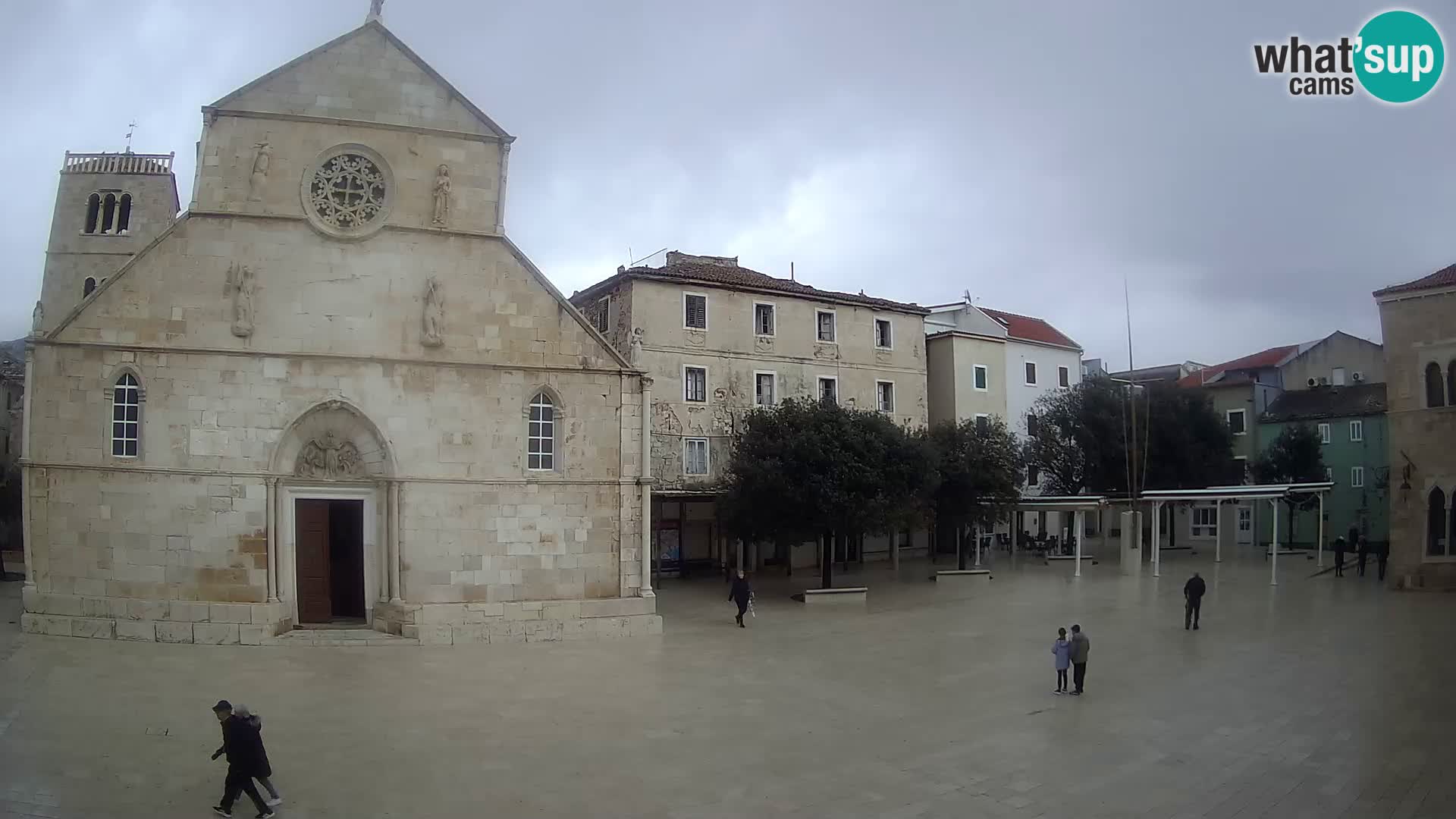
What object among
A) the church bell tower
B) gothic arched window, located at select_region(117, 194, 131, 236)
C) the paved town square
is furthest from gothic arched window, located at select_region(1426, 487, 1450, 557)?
gothic arched window, located at select_region(117, 194, 131, 236)

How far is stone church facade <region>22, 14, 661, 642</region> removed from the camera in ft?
60.4

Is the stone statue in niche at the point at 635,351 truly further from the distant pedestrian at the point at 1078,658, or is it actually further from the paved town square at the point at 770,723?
the distant pedestrian at the point at 1078,658

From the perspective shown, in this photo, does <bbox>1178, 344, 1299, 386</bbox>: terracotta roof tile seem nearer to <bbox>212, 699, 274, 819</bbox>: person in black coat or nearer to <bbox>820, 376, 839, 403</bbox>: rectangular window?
<bbox>820, 376, 839, 403</bbox>: rectangular window

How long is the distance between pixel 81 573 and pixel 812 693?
577 inches

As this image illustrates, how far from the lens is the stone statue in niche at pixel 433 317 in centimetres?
2009

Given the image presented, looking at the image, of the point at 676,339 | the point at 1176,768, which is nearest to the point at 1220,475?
the point at 676,339

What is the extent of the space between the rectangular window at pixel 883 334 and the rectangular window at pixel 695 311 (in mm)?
8511

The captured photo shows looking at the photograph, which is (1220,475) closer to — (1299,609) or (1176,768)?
(1299,609)

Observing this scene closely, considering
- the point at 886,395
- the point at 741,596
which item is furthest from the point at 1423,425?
the point at 741,596

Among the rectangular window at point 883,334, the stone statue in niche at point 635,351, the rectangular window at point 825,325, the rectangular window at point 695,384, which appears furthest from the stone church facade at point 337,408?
the rectangular window at point 883,334

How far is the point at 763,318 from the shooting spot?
1409 inches

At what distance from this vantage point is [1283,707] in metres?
13.5

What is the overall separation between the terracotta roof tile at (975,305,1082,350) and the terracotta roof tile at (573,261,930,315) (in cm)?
920

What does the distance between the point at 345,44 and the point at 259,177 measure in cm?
355
